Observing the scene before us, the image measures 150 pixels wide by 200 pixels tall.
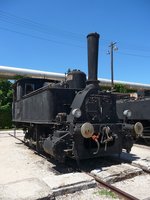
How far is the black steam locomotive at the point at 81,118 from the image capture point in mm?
7148

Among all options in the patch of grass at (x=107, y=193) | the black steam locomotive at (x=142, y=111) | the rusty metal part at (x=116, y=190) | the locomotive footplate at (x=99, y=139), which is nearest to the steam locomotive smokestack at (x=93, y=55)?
the locomotive footplate at (x=99, y=139)

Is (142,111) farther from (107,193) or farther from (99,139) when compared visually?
(107,193)

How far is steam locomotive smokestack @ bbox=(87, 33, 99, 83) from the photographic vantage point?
25.3 feet

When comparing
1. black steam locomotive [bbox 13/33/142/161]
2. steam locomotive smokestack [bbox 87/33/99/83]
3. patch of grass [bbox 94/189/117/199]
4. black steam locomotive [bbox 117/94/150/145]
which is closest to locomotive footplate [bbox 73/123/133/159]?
black steam locomotive [bbox 13/33/142/161]

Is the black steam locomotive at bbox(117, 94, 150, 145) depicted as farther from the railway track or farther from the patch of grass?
the patch of grass

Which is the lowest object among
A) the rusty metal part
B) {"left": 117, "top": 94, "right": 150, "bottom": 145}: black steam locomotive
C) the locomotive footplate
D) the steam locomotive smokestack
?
the rusty metal part

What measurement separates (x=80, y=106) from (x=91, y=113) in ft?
1.50

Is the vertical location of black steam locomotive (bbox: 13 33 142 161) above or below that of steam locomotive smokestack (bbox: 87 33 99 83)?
below

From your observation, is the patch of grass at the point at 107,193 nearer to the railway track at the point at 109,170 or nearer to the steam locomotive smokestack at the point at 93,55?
the railway track at the point at 109,170

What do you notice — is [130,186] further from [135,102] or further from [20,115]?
[135,102]

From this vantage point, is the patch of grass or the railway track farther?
the railway track

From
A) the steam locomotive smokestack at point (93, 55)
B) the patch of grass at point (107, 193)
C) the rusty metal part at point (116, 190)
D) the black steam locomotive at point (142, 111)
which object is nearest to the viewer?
the rusty metal part at point (116, 190)

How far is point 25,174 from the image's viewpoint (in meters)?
7.23

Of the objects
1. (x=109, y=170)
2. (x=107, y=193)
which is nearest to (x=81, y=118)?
(x=109, y=170)
